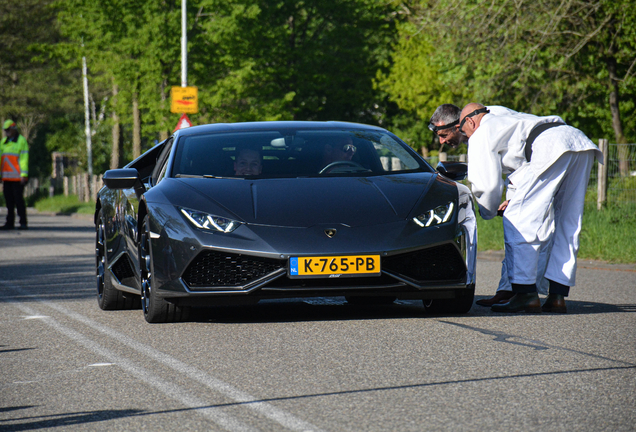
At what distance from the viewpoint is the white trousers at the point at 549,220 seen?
674cm

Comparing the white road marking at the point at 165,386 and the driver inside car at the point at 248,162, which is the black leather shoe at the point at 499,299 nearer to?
the driver inside car at the point at 248,162

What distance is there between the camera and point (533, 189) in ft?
22.3

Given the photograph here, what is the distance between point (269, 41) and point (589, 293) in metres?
32.7

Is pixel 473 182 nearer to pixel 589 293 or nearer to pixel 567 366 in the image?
pixel 589 293

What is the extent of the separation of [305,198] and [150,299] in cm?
122

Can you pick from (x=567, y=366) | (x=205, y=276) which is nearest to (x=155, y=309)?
(x=205, y=276)

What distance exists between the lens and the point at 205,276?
6031 mm

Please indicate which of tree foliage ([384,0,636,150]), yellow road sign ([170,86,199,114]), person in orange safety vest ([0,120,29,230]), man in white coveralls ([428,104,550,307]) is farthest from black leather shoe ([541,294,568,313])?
yellow road sign ([170,86,199,114])

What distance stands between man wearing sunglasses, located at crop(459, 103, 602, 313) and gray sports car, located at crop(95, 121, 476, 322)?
280 millimetres

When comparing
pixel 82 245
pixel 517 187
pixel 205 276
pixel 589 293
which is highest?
pixel 517 187

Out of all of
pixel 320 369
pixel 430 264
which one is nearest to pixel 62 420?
pixel 320 369

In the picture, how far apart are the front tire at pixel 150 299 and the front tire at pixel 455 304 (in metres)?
1.67

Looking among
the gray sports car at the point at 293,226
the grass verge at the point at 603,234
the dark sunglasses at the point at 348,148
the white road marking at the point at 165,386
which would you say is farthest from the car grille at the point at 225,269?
the grass verge at the point at 603,234

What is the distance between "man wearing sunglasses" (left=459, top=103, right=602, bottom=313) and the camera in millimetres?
6754
